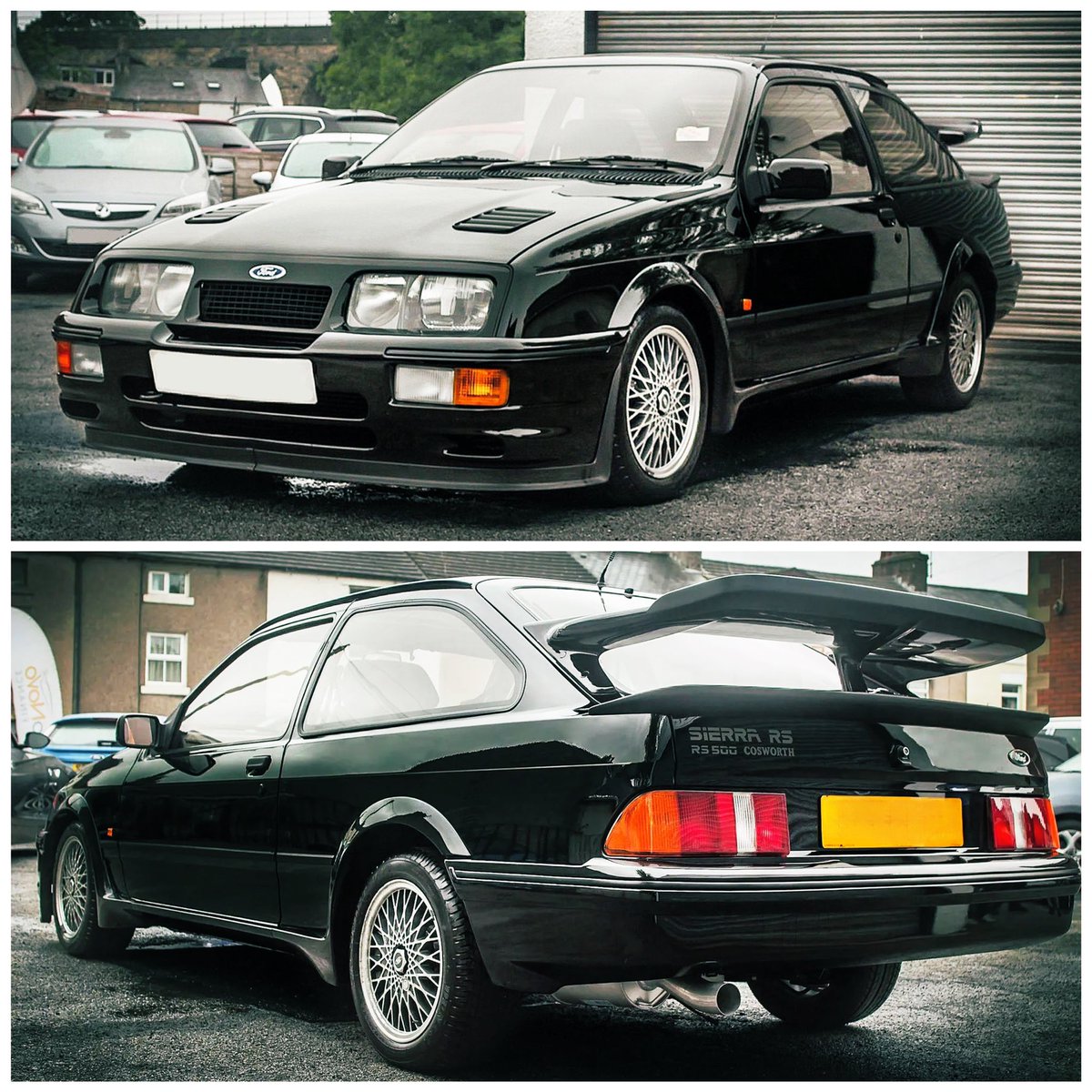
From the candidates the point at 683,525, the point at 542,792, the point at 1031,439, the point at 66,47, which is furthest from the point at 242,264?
the point at 66,47

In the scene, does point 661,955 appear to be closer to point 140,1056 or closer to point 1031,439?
point 140,1056

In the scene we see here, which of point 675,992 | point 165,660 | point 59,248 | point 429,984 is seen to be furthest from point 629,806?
point 165,660

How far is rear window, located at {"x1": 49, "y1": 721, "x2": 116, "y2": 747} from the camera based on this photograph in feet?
38.7

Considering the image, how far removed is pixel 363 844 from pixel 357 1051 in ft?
1.95

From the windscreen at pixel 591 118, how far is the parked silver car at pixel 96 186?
4.62m

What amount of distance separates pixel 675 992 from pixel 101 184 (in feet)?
31.7

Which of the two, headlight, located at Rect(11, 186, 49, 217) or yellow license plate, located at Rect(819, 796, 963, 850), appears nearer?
yellow license plate, located at Rect(819, 796, 963, 850)

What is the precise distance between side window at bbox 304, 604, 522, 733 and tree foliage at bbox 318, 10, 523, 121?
19.0 feet

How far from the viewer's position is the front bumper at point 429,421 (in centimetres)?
493

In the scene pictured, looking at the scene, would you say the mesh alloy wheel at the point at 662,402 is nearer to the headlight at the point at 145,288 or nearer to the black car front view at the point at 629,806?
the black car front view at the point at 629,806

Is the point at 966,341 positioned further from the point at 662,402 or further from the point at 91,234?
the point at 91,234

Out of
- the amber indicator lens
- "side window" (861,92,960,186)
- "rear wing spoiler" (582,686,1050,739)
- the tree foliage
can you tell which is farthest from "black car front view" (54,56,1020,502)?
the tree foliage

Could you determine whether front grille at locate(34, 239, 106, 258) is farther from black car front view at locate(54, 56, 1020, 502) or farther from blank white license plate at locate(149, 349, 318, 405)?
blank white license plate at locate(149, 349, 318, 405)

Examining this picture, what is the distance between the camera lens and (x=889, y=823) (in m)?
3.50
